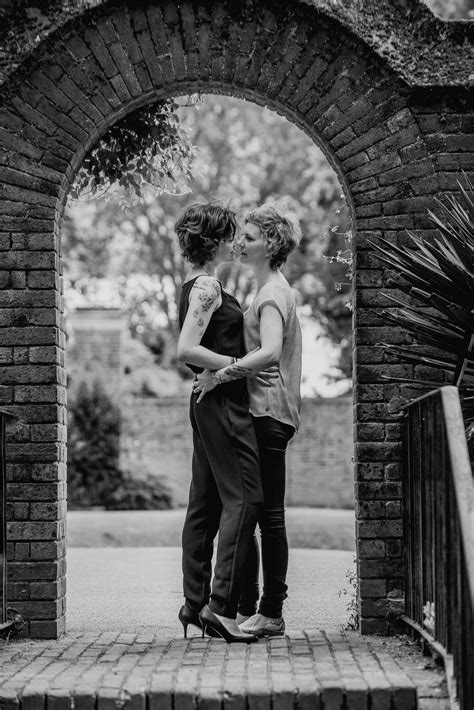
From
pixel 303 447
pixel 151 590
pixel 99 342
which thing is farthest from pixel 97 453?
pixel 151 590

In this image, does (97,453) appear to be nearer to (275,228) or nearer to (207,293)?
(275,228)

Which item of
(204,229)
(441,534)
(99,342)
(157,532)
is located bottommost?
(157,532)

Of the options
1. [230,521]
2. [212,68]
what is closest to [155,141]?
[212,68]

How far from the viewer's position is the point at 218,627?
4824 mm

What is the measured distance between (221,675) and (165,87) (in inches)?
117

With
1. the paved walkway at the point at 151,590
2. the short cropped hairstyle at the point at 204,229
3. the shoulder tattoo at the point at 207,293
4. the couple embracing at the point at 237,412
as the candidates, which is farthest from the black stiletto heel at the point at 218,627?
the short cropped hairstyle at the point at 204,229

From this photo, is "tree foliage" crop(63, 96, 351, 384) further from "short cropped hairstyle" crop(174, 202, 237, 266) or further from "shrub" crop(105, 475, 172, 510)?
"short cropped hairstyle" crop(174, 202, 237, 266)

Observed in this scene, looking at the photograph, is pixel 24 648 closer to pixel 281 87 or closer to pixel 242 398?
→ pixel 242 398

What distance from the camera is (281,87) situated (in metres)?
5.50

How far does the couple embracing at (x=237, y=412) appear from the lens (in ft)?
16.0

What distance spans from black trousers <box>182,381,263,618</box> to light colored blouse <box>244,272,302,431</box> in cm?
9

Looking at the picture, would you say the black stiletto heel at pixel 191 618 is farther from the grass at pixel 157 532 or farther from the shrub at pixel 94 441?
the shrub at pixel 94 441

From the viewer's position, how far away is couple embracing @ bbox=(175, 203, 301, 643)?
16.0ft

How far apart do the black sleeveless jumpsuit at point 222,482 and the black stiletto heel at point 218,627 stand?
43 millimetres
